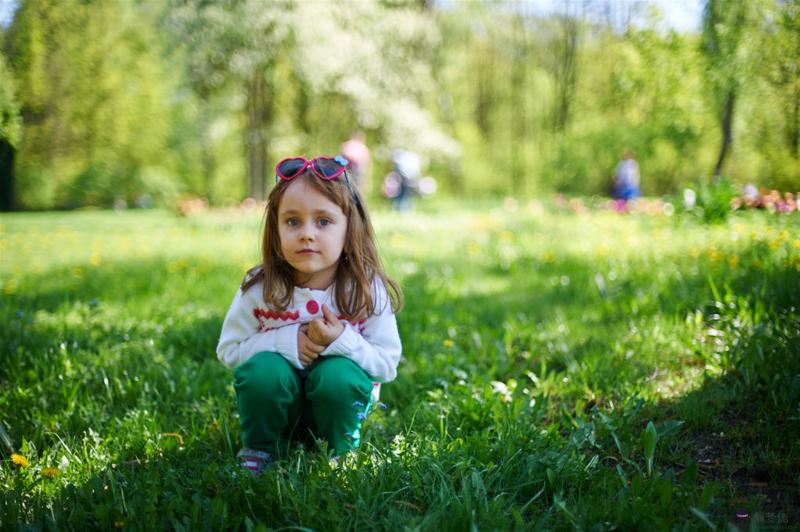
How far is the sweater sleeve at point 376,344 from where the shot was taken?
2014 millimetres

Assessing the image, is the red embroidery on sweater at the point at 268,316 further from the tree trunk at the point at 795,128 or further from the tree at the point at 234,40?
the tree at the point at 234,40

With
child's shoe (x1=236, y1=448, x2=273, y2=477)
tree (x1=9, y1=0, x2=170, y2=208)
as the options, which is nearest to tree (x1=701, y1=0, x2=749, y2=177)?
child's shoe (x1=236, y1=448, x2=273, y2=477)

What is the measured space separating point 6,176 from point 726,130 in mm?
4885

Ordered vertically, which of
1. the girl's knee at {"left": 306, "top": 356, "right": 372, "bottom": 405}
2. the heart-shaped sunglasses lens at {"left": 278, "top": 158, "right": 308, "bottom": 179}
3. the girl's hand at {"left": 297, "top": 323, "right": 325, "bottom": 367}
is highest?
the heart-shaped sunglasses lens at {"left": 278, "top": 158, "right": 308, "bottom": 179}

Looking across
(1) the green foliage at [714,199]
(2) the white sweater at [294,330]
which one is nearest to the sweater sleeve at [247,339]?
(2) the white sweater at [294,330]

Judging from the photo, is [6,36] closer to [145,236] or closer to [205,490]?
[205,490]

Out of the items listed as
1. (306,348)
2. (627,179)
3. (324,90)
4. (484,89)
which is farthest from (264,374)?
(484,89)

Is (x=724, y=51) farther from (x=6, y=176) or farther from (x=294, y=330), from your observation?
(x=6, y=176)

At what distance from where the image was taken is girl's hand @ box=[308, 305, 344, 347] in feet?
6.48

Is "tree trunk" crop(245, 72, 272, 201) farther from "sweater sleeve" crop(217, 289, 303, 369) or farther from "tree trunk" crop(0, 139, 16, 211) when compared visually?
"sweater sleeve" crop(217, 289, 303, 369)

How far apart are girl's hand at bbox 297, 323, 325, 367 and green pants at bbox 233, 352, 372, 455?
0.13 ft

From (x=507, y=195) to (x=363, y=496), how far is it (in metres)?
23.0

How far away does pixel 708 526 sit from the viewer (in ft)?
5.07

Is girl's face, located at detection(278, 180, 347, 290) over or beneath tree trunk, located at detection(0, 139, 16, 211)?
beneath
